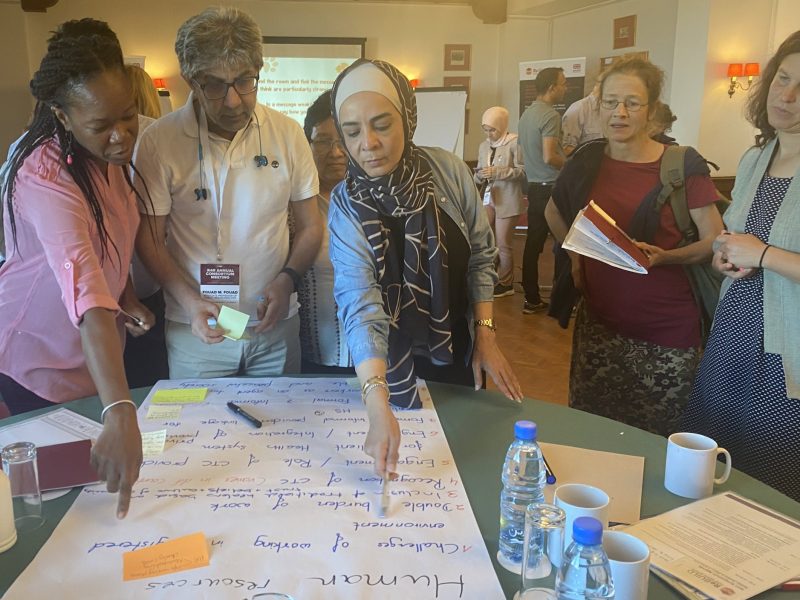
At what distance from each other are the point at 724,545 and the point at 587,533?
1.31ft

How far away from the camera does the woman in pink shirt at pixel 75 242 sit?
1122mm

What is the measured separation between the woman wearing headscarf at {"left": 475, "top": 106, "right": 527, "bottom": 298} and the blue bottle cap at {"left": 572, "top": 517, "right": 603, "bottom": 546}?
5034 millimetres

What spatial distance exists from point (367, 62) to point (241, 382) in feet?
2.64

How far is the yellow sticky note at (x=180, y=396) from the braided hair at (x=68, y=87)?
0.33 metres

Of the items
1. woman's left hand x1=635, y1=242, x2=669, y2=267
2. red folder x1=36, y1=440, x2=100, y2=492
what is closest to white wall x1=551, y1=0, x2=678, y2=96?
woman's left hand x1=635, y1=242, x2=669, y2=267

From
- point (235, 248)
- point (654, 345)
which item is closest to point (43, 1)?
point (235, 248)

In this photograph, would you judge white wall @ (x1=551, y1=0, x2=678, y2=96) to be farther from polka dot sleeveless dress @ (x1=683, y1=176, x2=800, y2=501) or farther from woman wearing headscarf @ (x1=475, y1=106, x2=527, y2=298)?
polka dot sleeveless dress @ (x1=683, y1=176, x2=800, y2=501)

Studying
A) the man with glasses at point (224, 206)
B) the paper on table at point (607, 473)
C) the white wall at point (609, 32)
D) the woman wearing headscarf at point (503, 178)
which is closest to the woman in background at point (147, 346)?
the man with glasses at point (224, 206)

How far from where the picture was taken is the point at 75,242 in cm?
119

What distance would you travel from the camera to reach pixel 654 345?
1986mm

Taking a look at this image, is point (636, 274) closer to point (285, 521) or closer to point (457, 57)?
point (285, 521)

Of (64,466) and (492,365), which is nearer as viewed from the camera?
(64,466)

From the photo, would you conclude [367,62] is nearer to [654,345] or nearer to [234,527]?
[234,527]

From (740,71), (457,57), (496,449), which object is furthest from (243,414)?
(457,57)
